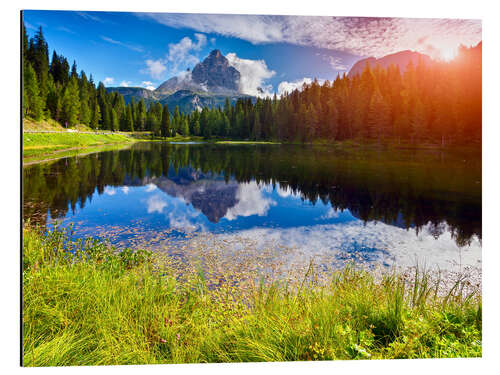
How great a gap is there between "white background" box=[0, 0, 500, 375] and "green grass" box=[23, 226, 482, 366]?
0.33ft

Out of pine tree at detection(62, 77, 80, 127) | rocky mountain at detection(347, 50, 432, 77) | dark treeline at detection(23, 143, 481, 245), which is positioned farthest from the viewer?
dark treeline at detection(23, 143, 481, 245)

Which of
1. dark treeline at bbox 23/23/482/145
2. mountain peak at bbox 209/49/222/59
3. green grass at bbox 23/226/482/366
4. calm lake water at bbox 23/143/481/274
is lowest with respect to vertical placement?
green grass at bbox 23/226/482/366

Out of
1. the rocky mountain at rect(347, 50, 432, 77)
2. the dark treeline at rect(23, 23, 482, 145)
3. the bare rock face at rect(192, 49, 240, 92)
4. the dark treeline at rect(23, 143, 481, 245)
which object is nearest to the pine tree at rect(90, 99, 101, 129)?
the dark treeline at rect(23, 23, 482, 145)

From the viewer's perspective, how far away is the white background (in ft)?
9.71

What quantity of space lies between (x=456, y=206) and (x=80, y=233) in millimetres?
10660

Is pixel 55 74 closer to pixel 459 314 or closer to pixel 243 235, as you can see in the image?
pixel 243 235

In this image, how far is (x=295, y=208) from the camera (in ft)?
33.5

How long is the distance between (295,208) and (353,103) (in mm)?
3929

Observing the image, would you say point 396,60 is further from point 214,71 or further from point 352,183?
point 352,183

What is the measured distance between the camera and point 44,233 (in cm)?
646

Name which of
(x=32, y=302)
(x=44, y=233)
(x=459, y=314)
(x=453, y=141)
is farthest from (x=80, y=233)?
(x=453, y=141)

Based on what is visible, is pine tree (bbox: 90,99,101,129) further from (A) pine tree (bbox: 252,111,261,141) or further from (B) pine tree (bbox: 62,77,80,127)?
(A) pine tree (bbox: 252,111,261,141)

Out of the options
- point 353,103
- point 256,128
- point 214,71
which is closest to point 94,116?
point 214,71

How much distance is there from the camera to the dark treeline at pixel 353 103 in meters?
4.87
